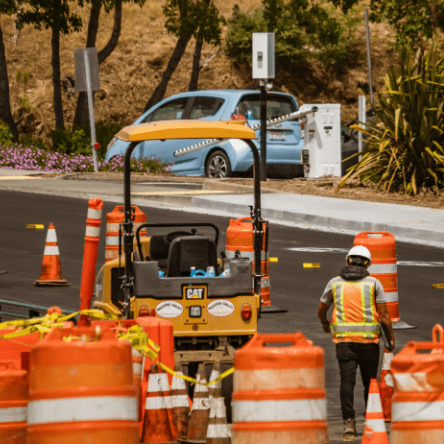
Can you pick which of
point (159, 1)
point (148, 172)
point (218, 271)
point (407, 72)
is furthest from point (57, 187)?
point (159, 1)

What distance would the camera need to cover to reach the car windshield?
2600 centimetres

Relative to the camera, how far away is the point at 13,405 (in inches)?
249

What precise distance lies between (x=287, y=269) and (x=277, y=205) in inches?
234

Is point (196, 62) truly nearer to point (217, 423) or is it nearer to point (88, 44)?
point (88, 44)

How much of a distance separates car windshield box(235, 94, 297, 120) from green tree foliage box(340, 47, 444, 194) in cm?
330

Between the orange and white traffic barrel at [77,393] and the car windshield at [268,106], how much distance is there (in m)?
20.2

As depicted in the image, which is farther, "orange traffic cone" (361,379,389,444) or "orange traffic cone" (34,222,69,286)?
"orange traffic cone" (34,222,69,286)

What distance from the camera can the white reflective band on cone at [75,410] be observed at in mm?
5742

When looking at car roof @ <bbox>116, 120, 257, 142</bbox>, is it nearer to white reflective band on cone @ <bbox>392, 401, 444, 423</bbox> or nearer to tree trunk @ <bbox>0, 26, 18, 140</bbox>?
white reflective band on cone @ <bbox>392, 401, 444, 423</bbox>

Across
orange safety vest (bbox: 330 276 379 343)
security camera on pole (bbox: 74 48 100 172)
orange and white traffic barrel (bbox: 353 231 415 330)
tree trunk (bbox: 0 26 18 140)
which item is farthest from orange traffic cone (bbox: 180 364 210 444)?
tree trunk (bbox: 0 26 18 140)

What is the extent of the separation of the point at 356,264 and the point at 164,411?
6.70ft

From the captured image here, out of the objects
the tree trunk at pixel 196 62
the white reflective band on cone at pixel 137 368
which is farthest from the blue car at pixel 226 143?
the white reflective band on cone at pixel 137 368

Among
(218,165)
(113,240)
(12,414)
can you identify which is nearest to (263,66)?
(218,165)

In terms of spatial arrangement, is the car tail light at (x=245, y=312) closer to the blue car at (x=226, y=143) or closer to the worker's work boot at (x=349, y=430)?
the worker's work boot at (x=349, y=430)
